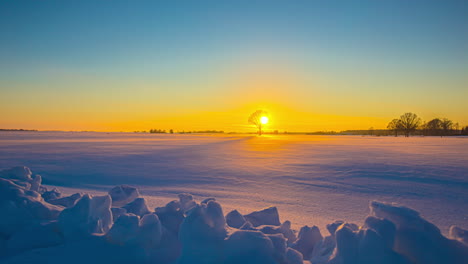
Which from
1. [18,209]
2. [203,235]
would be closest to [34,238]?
[18,209]

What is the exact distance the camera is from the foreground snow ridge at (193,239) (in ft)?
4.75

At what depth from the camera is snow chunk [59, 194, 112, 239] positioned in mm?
1739

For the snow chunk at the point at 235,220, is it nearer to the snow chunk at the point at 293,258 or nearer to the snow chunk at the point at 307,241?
the snow chunk at the point at 307,241

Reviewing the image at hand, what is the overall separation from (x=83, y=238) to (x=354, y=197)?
4037mm

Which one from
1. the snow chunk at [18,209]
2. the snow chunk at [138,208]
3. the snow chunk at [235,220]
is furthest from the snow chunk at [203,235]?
the snow chunk at [18,209]

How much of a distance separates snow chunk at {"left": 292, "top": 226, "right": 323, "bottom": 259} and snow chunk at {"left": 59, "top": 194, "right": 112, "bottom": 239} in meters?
1.51

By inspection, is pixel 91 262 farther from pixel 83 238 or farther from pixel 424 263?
pixel 424 263

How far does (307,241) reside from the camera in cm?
205

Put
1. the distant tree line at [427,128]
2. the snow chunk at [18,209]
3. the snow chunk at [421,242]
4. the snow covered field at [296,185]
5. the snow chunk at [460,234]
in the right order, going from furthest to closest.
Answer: the distant tree line at [427,128]
the snow covered field at [296,185]
the snow chunk at [18,209]
the snow chunk at [460,234]
the snow chunk at [421,242]

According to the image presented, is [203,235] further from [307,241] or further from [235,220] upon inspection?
[307,241]

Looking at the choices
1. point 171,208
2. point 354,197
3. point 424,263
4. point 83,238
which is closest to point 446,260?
point 424,263

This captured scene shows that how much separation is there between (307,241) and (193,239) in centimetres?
101

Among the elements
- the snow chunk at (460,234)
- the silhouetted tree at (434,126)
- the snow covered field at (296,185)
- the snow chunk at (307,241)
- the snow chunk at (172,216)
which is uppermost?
the silhouetted tree at (434,126)

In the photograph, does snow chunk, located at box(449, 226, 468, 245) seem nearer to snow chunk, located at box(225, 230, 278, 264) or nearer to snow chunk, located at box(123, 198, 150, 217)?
snow chunk, located at box(225, 230, 278, 264)
